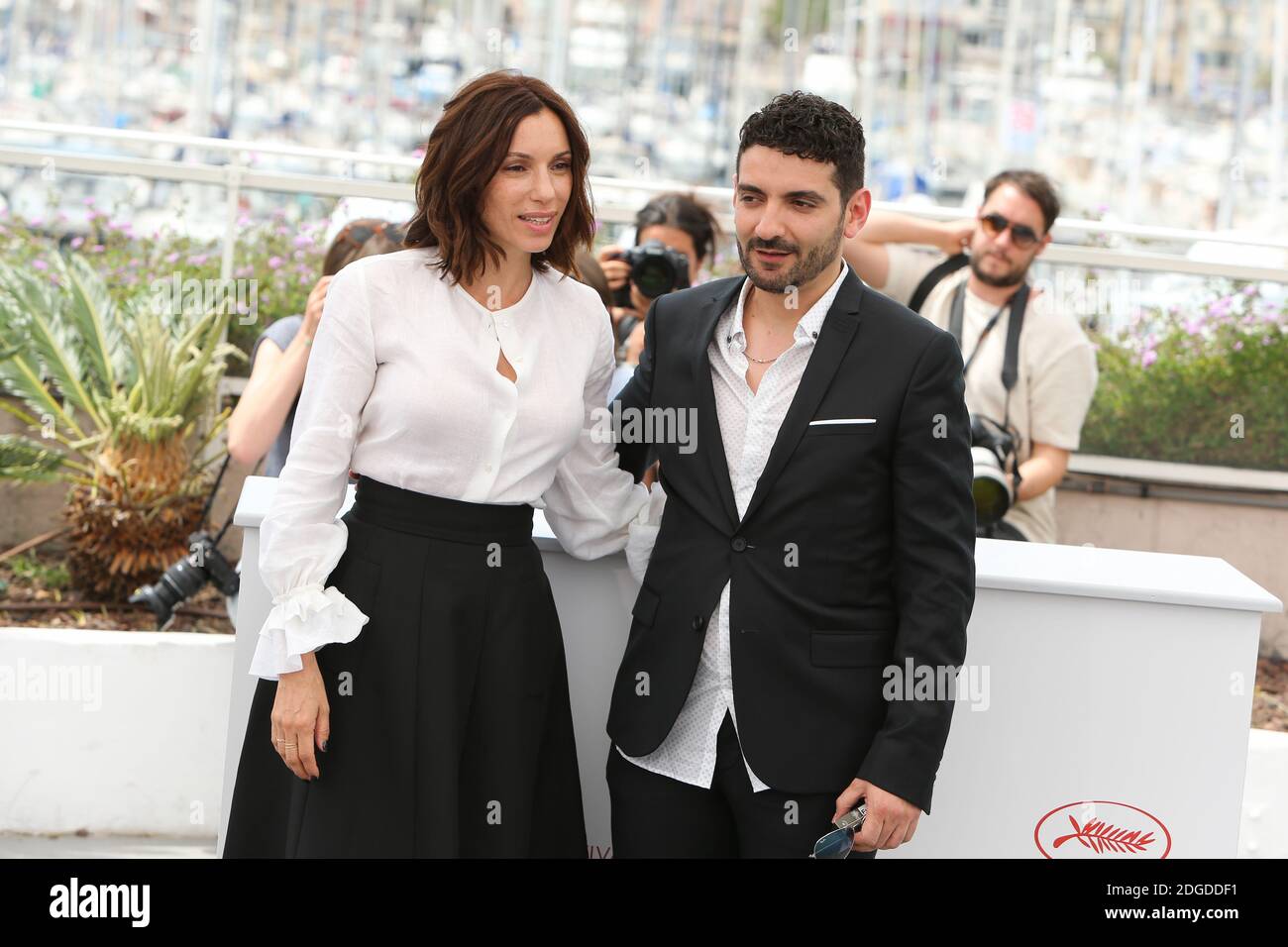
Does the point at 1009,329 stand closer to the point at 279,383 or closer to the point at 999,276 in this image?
the point at 999,276

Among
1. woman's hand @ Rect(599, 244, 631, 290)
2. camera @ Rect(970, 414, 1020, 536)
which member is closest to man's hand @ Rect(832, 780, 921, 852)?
camera @ Rect(970, 414, 1020, 536)

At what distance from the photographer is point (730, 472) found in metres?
2.25

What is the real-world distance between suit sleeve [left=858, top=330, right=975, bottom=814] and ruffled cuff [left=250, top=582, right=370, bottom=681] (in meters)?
0.85

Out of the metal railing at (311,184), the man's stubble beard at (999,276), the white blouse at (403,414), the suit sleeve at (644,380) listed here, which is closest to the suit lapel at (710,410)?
the suit sleeve at (644,380)

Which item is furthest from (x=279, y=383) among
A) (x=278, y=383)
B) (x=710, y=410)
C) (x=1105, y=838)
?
(x=1105, y=838)

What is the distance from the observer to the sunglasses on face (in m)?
4.30

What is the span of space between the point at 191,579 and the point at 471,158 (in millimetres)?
2325

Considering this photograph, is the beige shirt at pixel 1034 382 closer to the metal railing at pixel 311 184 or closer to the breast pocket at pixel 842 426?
the metal railing at pixel 311 184

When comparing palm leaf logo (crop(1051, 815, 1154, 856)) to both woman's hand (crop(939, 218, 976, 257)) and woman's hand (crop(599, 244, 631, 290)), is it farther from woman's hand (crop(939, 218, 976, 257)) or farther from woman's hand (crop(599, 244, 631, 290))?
woman's hand (crop(939, 218, 976, 257))

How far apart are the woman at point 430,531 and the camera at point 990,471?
1639 millimetres

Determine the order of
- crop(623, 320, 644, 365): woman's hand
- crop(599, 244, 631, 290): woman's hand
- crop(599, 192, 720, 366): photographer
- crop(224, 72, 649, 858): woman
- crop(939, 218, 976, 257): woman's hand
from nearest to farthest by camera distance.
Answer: crop(224, 72, 649, 858): woman
crop(623, 320, 644, 365): woman's hand
crop(599, 192, 720, 366): photographer
crop(599, 244, 631, 290): woman's hand
crop(939, 218, 976, 257): woman's hand

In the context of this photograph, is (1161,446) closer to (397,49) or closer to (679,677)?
(679,677)

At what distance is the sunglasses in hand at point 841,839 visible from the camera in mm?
2100
